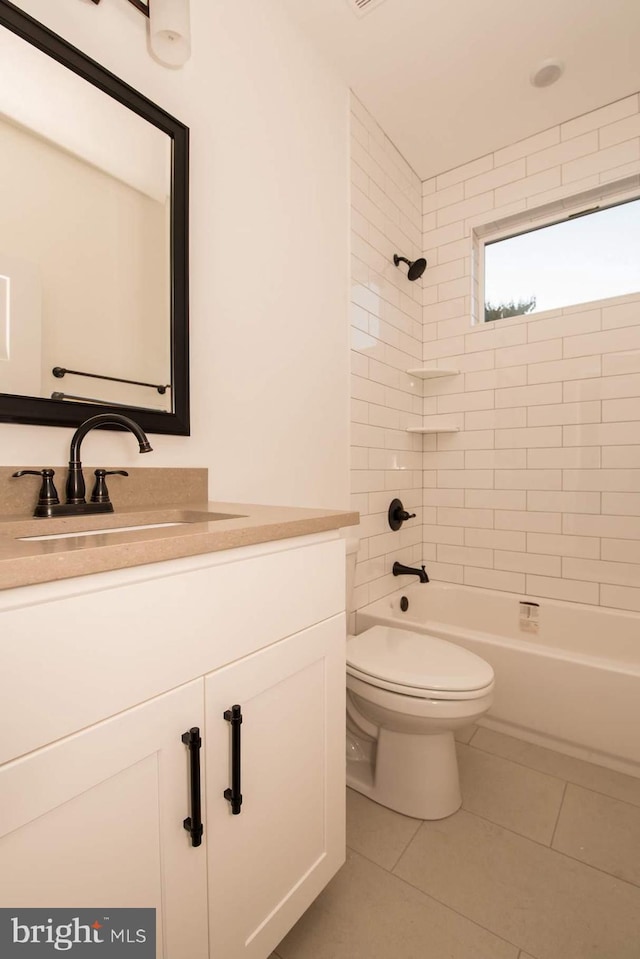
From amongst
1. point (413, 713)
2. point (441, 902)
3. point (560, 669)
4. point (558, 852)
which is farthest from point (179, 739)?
point (560, 669)

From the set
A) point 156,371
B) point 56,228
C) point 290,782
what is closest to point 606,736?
point 290,782

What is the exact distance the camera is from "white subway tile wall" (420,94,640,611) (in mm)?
2072

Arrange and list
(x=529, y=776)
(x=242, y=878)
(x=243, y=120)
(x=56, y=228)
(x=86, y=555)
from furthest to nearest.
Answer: (x=529, y=776) < (x=243, y=120) < (x=56, y=228) < (x=242, y=878) < (x=86, y=555)

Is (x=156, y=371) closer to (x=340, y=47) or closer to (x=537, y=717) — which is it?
(x=340, y=47)

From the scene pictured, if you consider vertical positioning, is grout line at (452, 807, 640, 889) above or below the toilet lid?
below

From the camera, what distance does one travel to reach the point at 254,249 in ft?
4.91

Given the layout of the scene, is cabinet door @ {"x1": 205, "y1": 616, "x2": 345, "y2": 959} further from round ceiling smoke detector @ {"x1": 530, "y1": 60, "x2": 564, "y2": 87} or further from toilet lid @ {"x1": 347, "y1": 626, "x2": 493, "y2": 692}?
round ceiling smoke detector @ {"x1": 530, "y1": 60, "x2": 564, "y2": 87}

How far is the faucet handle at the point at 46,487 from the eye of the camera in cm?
94

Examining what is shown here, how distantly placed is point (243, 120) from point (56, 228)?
0.80 meters

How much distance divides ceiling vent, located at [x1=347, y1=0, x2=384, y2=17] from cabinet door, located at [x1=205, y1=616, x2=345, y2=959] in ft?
6.80

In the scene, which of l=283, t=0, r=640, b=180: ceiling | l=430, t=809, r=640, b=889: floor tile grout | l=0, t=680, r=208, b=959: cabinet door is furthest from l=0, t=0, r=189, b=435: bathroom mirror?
l=430, t=809, r=640, b=889: floor tile grout

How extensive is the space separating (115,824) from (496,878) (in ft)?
3.65

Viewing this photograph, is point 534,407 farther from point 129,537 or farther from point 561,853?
point 129,537

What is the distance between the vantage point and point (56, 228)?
1.02 meters
